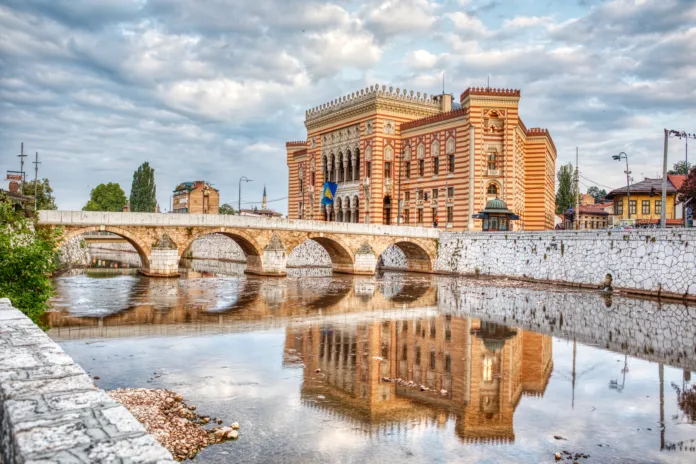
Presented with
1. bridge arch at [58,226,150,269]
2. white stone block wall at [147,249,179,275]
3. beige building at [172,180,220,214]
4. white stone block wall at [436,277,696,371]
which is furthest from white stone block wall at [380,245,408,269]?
beige building at [172,180,220,214]

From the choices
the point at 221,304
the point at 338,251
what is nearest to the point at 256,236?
the point at 338,251

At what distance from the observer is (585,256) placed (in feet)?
110

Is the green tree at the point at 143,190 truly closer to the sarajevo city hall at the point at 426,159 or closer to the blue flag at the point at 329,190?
the sarajevo city hall at the point at 426,159

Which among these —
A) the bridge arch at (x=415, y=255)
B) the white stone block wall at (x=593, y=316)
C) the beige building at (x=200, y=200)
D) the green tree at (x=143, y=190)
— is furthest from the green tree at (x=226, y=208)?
the white stone block wall at (x=593, y=316)

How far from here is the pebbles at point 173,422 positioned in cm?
862

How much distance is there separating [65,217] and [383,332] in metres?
22.2

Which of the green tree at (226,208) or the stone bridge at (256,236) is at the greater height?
the green tree at (226,208)

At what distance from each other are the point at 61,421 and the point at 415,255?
44226 millimetres

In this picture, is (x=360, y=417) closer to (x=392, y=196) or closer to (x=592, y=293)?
(x=592, y=293)

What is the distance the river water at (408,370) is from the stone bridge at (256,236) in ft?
23.0

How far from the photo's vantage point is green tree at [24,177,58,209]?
174ft

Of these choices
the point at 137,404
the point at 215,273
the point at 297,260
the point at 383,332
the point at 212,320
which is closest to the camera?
the point at 137,404

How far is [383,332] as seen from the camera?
63.2ft

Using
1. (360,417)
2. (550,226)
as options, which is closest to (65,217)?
(360,417)
